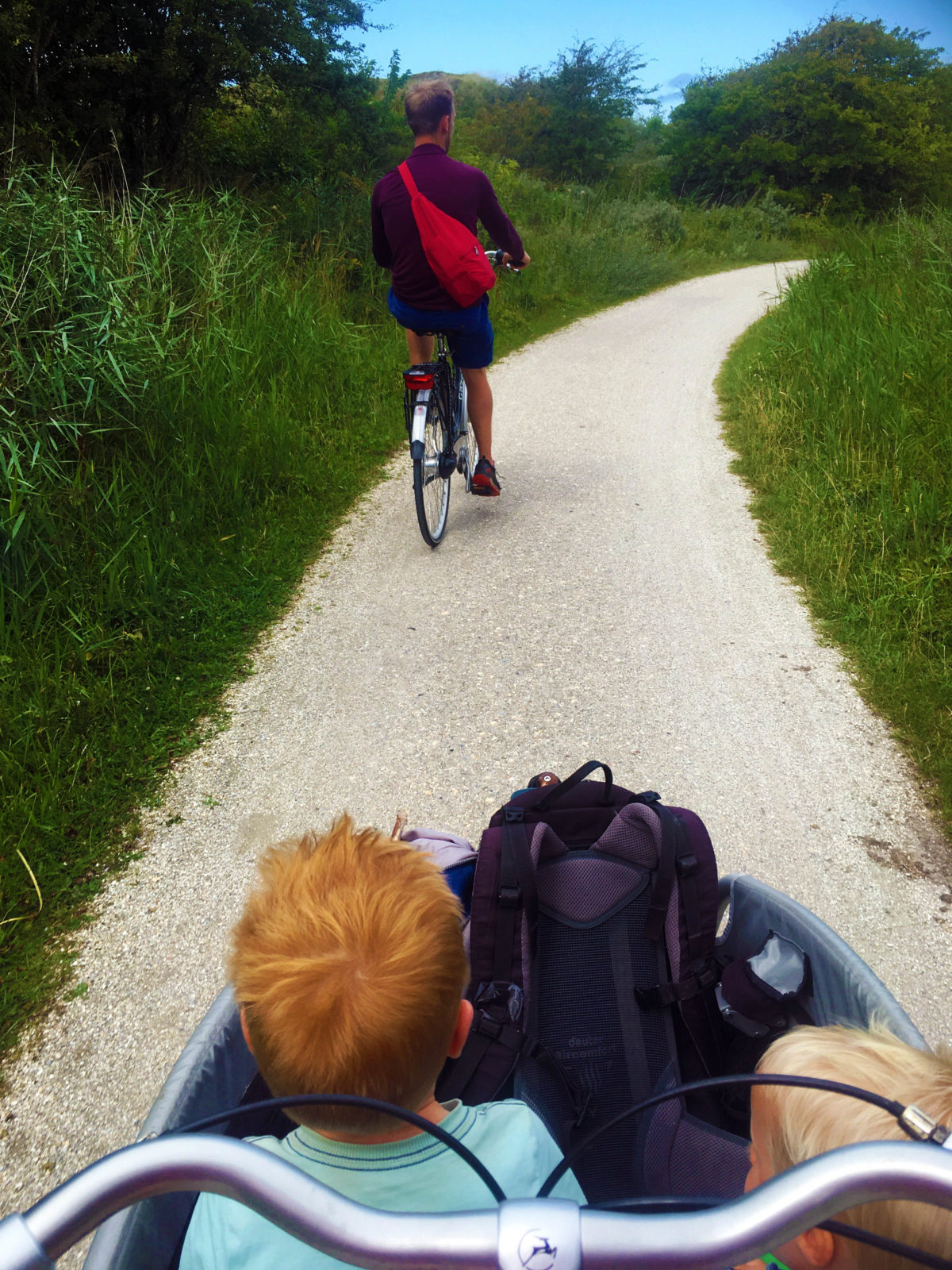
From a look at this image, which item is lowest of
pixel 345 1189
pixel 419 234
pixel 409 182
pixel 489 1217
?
pixel 345 1189

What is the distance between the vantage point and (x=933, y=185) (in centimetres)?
2670

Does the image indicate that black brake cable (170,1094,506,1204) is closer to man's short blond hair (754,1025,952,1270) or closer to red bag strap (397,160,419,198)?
man's short blond hair (754,1025,952,1270)

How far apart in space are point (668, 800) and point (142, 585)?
2.40 m

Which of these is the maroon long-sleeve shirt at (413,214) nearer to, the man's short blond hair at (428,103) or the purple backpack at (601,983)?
the man's short blond hair at (428,103)

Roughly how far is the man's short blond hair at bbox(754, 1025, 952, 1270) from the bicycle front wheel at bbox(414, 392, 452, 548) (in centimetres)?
365

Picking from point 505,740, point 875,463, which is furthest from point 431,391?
point 875,463

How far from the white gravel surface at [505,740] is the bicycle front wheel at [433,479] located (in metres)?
0.16

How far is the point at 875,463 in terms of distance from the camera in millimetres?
4781

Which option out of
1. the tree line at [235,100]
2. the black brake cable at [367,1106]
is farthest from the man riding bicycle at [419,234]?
the black brake cable at [367,1106]

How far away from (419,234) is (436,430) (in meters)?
1.02

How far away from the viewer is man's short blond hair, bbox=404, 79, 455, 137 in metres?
3.85

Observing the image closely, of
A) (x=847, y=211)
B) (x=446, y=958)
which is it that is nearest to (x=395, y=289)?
(x=446, y=958)

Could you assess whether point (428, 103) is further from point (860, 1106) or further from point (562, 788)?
point (860, 1106)

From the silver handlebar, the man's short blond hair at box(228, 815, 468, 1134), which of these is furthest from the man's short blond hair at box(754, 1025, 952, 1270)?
the man's short blond hair at box(228, 815, 468, 1134)
